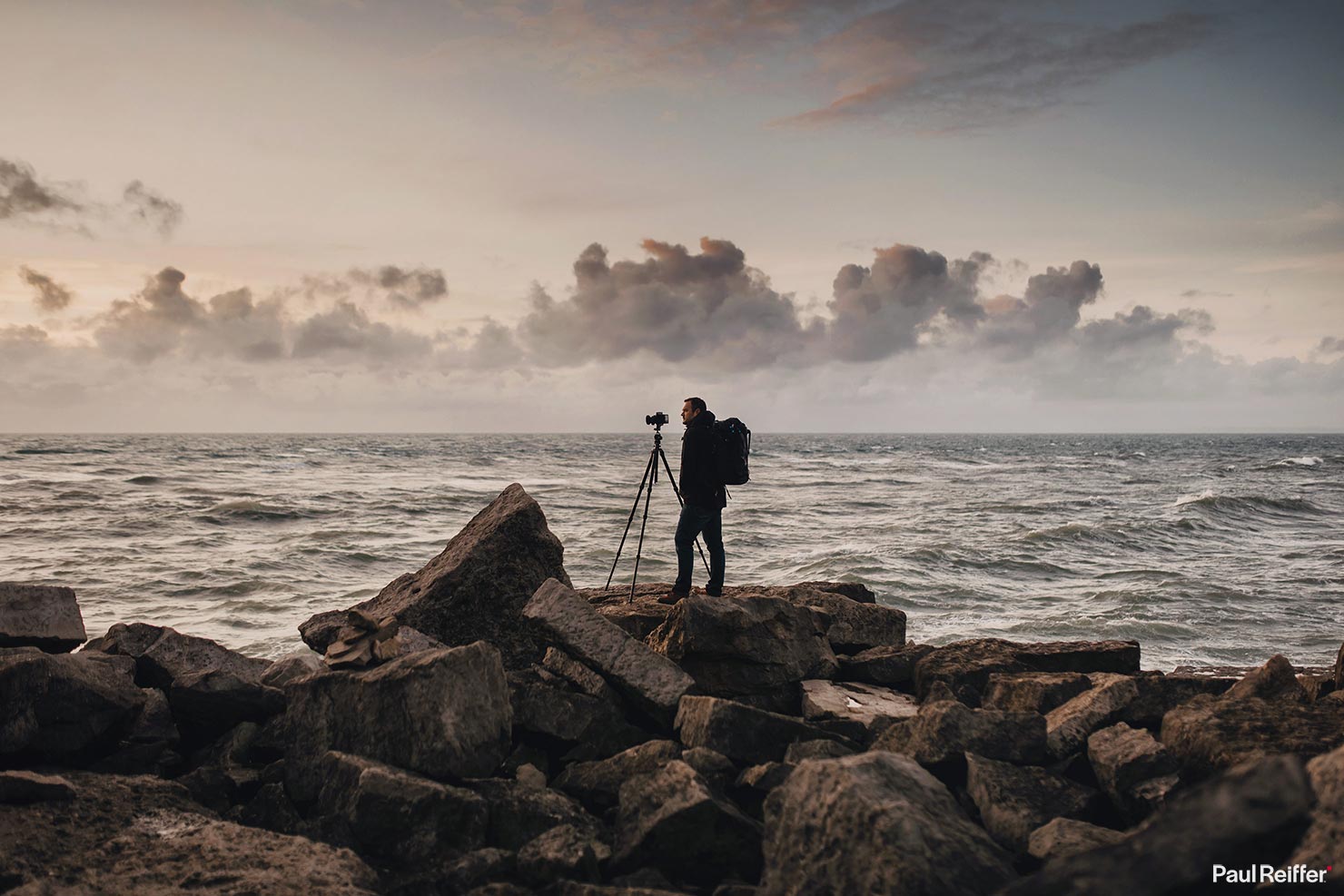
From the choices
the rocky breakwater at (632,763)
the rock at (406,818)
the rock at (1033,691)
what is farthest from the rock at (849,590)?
the rock at (406,818)

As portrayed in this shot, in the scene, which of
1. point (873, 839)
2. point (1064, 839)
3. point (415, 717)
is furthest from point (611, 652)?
point (1064, 839)

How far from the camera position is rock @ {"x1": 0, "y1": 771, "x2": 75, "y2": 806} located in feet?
14.0

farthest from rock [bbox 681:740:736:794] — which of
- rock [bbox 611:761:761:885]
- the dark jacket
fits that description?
the dark jacket

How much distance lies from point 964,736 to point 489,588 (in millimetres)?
4137

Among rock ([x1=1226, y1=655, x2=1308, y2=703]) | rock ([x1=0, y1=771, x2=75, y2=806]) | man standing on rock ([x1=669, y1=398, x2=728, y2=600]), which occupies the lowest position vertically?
rock ([x1=0, y1=771, x2=75, y2=806])

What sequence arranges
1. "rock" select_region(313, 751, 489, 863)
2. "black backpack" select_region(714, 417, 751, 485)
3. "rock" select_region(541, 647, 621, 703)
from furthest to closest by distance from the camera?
1. "black backpack" select_region(714, 417, 751, 485)
2. "rock" select_region(541, 647, 621, 703)
3. "rock" select_region(313, 751, 489, 863)

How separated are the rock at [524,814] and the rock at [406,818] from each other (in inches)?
3.4

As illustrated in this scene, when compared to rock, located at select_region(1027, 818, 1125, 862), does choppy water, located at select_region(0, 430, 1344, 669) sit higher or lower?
A: lower

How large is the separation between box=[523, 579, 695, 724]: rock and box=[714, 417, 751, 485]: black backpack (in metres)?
2.44

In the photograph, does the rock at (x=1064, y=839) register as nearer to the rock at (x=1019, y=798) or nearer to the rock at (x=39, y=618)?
the rock at (x=1019, y=798)

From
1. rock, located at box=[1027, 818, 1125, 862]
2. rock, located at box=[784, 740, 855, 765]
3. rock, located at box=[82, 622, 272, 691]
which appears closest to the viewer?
rock, located at box=[1027, 818, 1125, 862]

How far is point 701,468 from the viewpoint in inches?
326

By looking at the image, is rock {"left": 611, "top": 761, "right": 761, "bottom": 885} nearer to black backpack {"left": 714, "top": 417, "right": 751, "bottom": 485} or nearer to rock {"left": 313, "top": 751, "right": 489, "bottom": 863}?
rock {"left": 313, "top": 751, "right": 489, "bottom": 863}

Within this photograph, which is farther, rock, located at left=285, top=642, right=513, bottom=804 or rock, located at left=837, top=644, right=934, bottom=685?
rock, located at left=837, top=644, right=934, bottom=685
